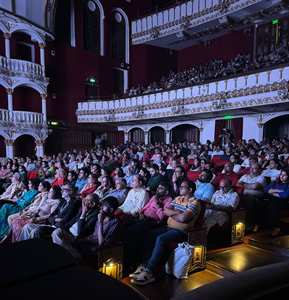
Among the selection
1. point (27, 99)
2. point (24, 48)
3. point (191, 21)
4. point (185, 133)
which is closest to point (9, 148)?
point (27, 99)

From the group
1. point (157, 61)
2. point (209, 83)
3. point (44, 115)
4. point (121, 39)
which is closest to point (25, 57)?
point (44, 115)

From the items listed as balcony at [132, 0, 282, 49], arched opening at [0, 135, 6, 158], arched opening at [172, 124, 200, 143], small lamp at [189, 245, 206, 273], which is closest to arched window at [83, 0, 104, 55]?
balcony at [132, 0, 282, 49]

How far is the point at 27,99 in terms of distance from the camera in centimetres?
1273

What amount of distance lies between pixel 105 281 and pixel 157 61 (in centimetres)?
1548

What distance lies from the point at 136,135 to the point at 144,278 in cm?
1223

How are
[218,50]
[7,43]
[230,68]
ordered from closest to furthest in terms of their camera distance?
[230,68], [7,43], [218,50]

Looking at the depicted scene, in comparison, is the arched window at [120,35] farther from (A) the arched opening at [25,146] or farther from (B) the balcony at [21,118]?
(A) the arched opening at [25,146]

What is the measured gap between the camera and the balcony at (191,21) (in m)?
10.5

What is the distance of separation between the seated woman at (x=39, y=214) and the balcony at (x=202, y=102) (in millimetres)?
6539

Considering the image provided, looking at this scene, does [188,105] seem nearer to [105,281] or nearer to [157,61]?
[157,61]

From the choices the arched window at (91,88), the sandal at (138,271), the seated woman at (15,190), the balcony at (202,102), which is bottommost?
the sandal at (138,271)

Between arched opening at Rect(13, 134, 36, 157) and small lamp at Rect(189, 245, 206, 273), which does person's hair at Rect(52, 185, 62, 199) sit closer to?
small lamp at Rect(189, 245, 206, 273)

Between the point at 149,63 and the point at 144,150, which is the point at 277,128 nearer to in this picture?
the point at 144,150

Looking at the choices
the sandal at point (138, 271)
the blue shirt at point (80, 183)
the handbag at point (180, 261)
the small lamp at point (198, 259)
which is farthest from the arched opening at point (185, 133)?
the sandal at point (138, 271)
